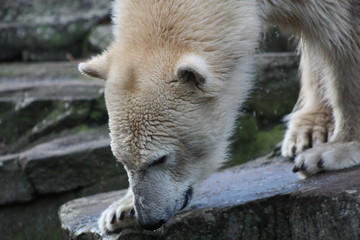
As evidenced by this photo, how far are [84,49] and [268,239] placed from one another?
5.89 metres

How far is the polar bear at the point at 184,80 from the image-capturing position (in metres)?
3.26

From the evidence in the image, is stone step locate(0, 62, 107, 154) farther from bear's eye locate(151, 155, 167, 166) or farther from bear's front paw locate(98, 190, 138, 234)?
bear's eye locate(151, 155, 167, 166)

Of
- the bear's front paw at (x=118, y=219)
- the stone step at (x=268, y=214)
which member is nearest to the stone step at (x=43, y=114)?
the stone step at (x=268, y=214)

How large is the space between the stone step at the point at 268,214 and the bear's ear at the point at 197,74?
596 millimetres

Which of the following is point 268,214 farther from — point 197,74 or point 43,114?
point 43,114

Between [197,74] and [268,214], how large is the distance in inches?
30.9

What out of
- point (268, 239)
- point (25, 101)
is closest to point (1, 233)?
point (25, 101)

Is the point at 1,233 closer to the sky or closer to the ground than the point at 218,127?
closer to the ground

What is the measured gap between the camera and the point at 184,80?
127 inches

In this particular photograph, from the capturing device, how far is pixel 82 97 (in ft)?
20.6

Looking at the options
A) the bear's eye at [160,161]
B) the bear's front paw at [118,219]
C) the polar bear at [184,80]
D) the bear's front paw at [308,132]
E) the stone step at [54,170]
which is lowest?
the stone step at [54,170]

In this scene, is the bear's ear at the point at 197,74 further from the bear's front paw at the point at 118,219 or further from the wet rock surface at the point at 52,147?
the wet rock surface at the point at 52,147

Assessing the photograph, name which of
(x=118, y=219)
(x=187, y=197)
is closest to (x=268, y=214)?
(x=187, y=197)

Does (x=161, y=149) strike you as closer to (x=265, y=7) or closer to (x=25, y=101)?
(x=265, y=7)
